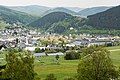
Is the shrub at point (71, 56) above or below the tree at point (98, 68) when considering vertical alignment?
below

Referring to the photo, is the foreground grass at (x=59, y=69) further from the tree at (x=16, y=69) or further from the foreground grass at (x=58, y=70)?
the tree at (x=16, y=69)

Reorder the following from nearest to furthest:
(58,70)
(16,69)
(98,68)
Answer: (16,69), (98,68), (58,70)

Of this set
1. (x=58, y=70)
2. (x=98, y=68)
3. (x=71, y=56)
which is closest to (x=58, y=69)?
(x=58, y=70)

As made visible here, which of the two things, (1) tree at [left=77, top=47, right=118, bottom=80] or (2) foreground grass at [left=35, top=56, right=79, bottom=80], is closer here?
(1) tree at [left=77, top=47, right=118, bottom=80]

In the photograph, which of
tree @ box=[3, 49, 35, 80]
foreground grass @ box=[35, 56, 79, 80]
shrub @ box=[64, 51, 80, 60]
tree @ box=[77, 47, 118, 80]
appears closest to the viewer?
tree @ box=[3, 49, 35, 80]

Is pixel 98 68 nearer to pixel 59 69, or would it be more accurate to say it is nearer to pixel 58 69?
pixel 59 69

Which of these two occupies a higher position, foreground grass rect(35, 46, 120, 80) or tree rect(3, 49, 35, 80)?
tree rect(3, 49, 35, 80)

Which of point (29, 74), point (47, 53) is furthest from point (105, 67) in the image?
point (47, 53)

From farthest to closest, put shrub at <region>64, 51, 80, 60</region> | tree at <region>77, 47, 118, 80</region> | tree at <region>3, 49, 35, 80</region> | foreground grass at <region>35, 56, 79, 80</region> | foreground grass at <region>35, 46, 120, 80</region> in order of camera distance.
→ shrub at <region>64, 51, 80, 60</region>, foreground grass at <region>35, 46, 120, 80</region>, foreground grass at <region>35, 56, 79, 80</region>, tree at <region>77, 47, 118, 80</region>, tree at <region>3, 49, 35, 80</region>

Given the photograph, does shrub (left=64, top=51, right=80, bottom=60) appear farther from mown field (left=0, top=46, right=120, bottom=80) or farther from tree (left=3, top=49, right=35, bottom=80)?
tree (left=3, top=49, right=35, bottom=80)

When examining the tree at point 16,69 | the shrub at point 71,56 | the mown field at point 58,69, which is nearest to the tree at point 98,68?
the tree at point 16,69

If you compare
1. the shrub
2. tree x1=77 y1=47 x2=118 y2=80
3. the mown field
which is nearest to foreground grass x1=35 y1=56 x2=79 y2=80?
the mown field
